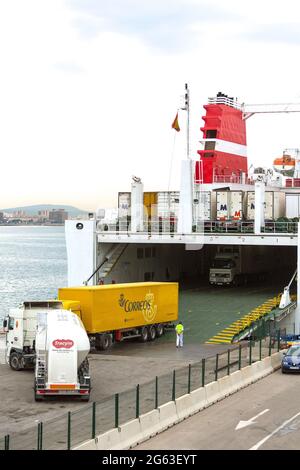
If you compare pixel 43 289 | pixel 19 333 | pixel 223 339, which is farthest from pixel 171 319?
pixel 43 289

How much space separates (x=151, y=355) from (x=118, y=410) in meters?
12.7

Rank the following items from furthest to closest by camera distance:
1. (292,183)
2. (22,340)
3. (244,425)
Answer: (292,183) → (22,340) → (244,425)

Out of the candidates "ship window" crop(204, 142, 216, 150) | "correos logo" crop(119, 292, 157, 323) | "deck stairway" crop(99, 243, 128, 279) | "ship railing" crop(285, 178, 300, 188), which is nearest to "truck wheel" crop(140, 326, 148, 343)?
"correos logo" crop(119, 292, 157, 323)

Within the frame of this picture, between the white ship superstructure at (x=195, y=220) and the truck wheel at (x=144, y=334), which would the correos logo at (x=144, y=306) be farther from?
the white ship superstructure at (x=195, y=220)

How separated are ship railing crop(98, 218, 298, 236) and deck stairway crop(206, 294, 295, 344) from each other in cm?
443

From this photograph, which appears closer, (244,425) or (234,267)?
(244,425)

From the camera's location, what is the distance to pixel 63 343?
24219mm

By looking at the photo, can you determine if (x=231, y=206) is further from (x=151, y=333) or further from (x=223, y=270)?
(x=151, y=333)

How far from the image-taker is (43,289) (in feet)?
351

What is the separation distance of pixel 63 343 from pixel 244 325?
47.5ft

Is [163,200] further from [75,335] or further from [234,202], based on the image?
[75,335]

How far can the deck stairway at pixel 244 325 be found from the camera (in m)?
34.7

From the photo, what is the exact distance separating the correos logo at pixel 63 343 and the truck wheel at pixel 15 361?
5.44m

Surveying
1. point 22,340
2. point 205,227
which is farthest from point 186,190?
point 22,340
